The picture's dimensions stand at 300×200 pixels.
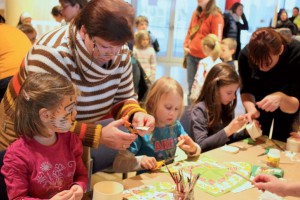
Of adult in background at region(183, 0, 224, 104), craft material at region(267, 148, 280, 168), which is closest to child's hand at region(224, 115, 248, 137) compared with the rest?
craft material at region(267, 148, 280, 168)

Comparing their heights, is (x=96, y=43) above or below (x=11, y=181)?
above

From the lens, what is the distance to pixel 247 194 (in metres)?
1.59

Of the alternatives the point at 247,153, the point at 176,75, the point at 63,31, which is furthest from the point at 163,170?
the point at 176,75

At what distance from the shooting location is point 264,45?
2170 mm

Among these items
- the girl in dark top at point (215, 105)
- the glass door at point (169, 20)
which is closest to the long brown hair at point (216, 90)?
the girl in dark top at point (215, 105)

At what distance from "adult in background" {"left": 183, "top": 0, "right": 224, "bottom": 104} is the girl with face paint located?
11.6 ft

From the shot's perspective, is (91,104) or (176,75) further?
(176,75)

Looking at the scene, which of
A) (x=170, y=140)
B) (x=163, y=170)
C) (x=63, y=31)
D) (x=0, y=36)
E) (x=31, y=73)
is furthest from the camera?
(x=0, y=36)

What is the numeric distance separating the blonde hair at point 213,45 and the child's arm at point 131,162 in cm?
258

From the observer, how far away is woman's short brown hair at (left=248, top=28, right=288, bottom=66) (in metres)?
2.18

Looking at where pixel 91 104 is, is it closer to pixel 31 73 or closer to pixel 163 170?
pixel 31 73

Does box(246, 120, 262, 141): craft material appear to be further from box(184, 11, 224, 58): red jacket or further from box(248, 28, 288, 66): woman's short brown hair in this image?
box(184, 11, 224, 58): red jacket

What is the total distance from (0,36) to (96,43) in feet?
5.34

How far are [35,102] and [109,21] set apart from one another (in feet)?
1.32
